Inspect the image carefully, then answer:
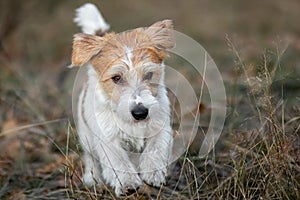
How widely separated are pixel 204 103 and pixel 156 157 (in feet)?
8.15

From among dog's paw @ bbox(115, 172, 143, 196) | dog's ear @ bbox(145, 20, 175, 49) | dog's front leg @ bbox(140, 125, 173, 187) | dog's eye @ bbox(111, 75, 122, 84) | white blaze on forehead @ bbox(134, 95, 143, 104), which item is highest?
dog's ear @ bbox(145, 20, 175, 49)

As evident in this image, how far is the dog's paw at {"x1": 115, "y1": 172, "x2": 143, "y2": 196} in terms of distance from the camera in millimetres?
4758

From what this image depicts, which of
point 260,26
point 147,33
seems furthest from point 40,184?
point 260,26

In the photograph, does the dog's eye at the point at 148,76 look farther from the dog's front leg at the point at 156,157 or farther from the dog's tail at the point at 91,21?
the dog's tail at the point at 91,21

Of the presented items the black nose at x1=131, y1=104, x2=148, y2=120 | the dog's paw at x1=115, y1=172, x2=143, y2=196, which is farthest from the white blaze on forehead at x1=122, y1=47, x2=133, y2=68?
the dog's paw at x1=115, y1=172, x2=143, y2=196

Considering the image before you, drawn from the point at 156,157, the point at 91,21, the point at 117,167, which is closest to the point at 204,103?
the point at 91,21

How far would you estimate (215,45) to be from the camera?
1222cm

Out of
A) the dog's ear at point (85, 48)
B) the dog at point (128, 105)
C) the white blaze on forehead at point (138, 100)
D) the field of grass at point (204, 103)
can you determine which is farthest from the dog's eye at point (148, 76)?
the field of grass at point (204, 103)

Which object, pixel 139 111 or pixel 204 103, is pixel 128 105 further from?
pixel 204 103

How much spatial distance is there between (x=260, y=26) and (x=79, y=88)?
7.30m

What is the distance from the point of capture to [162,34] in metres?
5.09

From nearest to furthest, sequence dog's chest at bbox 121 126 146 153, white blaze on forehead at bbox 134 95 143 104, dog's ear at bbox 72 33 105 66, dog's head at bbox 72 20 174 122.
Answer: white blaze on forehead at bbox 134 95 143 104
dog's head at bbox 72 20 174 122
dog's chest at bbox 121 126 146 153
dog's ear at bbox 72 33 105 66

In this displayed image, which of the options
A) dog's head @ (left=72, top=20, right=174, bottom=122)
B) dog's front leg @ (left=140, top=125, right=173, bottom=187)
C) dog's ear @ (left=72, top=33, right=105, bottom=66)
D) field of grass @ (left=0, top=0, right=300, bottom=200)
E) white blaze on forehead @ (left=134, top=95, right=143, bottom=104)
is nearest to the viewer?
field of grass @ (left=0, top=0, right=300, bottom=200)

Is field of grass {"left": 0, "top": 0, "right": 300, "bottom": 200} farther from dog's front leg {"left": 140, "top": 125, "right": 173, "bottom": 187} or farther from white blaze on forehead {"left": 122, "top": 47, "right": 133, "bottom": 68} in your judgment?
white blaze on forehead {"left": 122, "top": 47, "right": 133, "bottom": 68}
